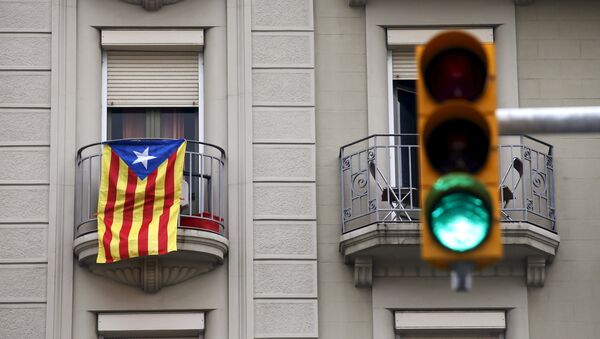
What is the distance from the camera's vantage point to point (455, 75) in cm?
736

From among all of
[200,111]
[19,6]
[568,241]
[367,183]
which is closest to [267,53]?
[200,111]

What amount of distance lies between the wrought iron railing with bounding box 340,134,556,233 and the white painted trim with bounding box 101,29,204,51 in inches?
109

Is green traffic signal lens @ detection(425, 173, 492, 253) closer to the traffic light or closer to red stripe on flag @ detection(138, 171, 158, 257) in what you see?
the traffic light

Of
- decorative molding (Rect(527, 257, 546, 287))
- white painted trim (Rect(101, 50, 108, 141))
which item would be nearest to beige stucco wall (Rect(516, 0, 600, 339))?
decorative molding (Rect(527, 257, 546, 287))

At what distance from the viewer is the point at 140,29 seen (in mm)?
19453

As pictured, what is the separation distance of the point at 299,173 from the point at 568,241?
4.01m

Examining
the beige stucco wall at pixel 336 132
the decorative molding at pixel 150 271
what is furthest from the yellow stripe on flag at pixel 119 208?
the beige stucco wall at pixel 336 132

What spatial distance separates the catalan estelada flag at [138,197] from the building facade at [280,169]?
0.31 metres

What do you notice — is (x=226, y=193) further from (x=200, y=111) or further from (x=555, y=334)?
(x=555, y=334)

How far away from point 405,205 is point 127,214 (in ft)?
13.0

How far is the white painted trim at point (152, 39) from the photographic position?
19297mm

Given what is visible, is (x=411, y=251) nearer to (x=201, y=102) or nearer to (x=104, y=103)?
(x=201, y=102)

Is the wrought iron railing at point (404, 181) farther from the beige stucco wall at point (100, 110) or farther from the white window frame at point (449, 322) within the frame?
the beige stucco wall at point (100, 110)

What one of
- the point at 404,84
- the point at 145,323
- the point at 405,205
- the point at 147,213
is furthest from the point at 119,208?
the point at 404,84
